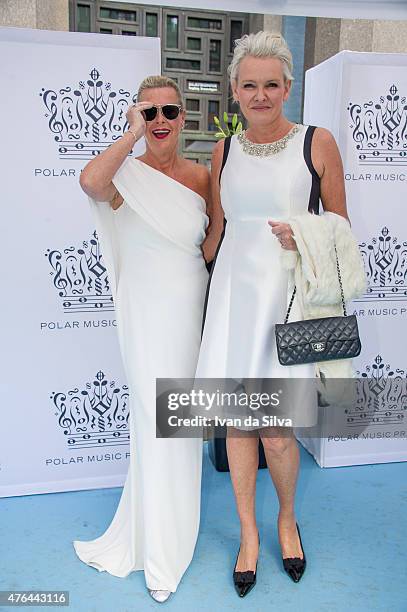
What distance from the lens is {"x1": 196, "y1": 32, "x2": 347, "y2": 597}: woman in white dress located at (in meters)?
2.01

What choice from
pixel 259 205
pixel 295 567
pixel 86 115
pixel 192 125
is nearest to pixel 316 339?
pixel 259 205

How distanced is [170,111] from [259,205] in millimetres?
446

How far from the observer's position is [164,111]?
6.86ft

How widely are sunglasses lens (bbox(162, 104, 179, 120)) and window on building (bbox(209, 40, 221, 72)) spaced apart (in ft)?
14.9

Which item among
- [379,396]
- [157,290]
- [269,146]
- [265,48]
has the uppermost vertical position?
[265,48]

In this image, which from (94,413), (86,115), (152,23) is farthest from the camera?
(152,23)

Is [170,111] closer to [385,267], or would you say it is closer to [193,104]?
[385,267]

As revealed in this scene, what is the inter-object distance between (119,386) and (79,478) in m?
0.50

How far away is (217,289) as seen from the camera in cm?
215

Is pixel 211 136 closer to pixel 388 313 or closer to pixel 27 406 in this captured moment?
pixel 388 313

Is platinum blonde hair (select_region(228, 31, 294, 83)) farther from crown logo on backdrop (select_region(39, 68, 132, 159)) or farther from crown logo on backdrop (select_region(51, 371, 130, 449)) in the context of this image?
crown logo on backdrop (select_region(51, 371, 130, 449))

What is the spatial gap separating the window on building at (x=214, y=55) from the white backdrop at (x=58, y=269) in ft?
12.5

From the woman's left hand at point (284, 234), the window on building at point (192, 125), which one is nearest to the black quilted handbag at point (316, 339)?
the woman's left hand at point (284, 234)

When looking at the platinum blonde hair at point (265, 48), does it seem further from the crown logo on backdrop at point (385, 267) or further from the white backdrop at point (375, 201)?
the crown logo on backdrop at point (385, 267)
